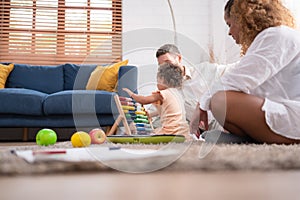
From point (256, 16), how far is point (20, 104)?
78.6 inches

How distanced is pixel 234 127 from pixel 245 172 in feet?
2.28

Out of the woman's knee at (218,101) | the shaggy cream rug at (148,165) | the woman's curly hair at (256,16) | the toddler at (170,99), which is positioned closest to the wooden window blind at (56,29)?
the toddler at (170,99)

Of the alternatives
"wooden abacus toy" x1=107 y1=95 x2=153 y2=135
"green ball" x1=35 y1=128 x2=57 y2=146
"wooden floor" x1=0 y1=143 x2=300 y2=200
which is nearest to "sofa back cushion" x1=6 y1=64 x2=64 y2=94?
"wooden abacus toy" x1=107 y1=95 x2=153 y2=135

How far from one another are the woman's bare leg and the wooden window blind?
9.22ft

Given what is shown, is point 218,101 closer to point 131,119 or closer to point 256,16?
point 256,16

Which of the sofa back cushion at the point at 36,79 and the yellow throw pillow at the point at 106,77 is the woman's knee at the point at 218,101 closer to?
the yellow throw pillow at the point at 106,77

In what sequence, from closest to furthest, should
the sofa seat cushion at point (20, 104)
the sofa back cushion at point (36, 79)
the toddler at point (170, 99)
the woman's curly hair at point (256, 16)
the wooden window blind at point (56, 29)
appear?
1. the woman's curly hair at point (256, 16)
2. the toddler at point (170, 99)
3. the sofa seat cushion at point (20, 104)
4. the sofa back cushion at point (36, 79)
5. the wooden window blind at point (56, 29)

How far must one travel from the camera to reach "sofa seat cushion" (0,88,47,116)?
283 cm

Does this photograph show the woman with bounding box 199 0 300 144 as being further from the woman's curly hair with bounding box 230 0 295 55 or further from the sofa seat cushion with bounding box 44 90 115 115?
the sofa seat cushion with bounding box 44 90 115 115

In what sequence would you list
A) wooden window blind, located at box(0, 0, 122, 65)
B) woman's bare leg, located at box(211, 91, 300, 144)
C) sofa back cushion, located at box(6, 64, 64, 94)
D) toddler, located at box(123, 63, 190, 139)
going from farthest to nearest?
wooden window blind, located at box(0, 0, 122, 65), sofa back cushion, located at box(6, 64, 64, 94), toddler, located at box(123, 63, 190, 139), woman's bare leg, located at box(211, 91, 300, 144)

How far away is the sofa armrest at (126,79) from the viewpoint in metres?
2.73

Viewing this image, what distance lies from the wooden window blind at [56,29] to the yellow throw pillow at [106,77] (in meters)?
0.77

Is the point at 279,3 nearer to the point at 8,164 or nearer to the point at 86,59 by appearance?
the point at 8,164

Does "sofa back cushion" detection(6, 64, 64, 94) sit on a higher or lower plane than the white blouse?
lower
